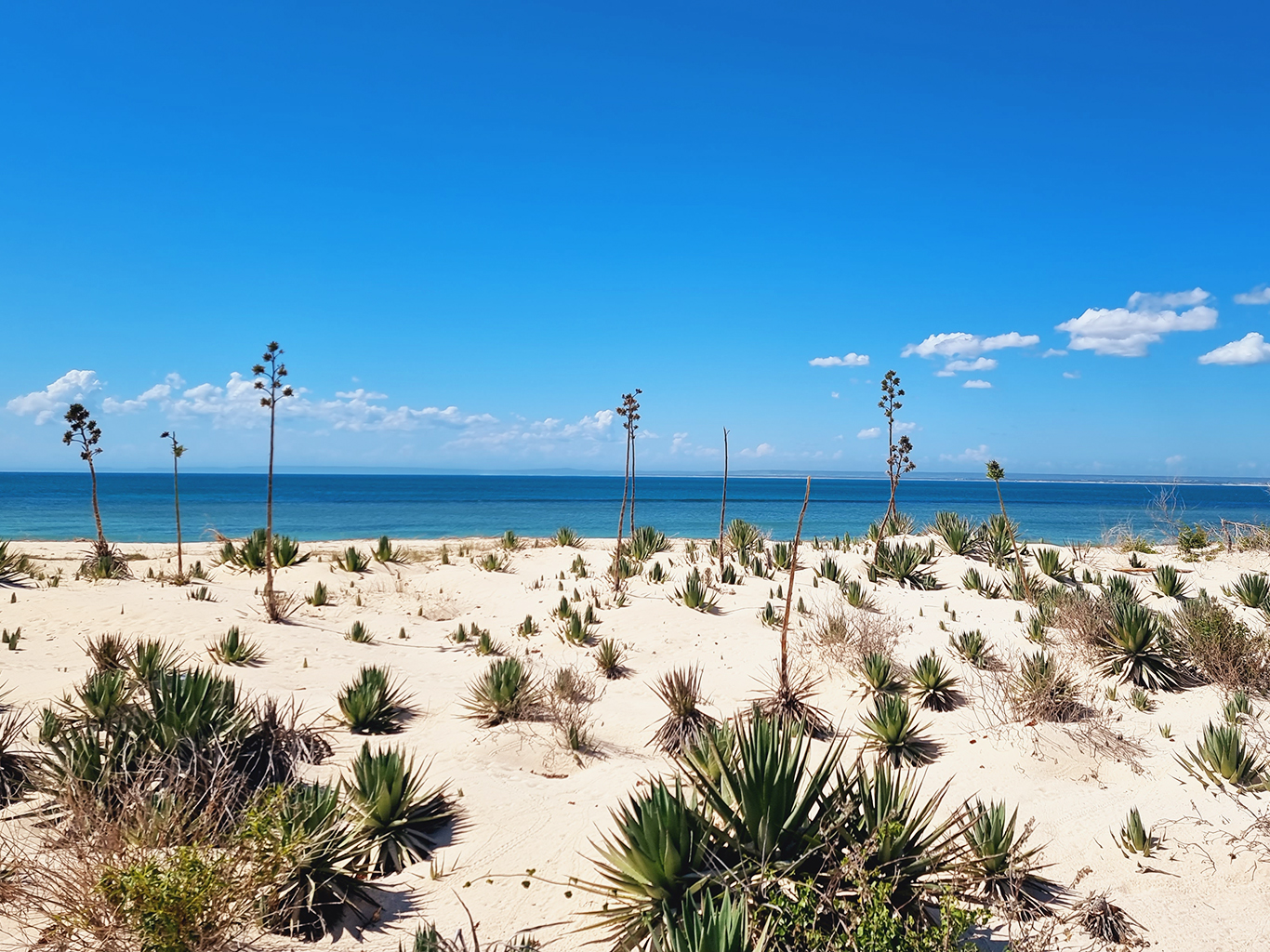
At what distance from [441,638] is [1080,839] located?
32.7ft

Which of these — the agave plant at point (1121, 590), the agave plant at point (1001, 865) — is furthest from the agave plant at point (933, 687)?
the agave plant at point (1001, 865)

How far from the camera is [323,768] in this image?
6.45 metres

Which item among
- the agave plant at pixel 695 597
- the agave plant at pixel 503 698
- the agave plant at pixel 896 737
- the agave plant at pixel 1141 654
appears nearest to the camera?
the agave plant at pixel 896 737

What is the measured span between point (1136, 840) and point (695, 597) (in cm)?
845

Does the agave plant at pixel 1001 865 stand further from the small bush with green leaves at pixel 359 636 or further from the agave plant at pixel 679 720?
the small bush with green leaves at pixel 359 636

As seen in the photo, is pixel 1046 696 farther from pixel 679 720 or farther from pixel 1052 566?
pixel 1052 566

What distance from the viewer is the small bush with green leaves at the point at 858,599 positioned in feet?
42.1

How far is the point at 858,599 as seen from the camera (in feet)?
42.2

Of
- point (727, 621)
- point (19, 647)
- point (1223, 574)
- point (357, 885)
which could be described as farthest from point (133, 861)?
point (1223, 574)

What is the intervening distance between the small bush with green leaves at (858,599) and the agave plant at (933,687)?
3.75m

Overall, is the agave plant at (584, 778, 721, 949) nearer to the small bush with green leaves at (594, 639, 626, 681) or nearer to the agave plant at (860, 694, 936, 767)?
→ the agave plant at (860, 694, 936, 767)

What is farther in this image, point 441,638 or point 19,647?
point 441,638

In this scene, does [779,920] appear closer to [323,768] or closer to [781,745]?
[781,745]

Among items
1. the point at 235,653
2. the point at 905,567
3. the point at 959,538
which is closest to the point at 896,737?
the point at 905,567
